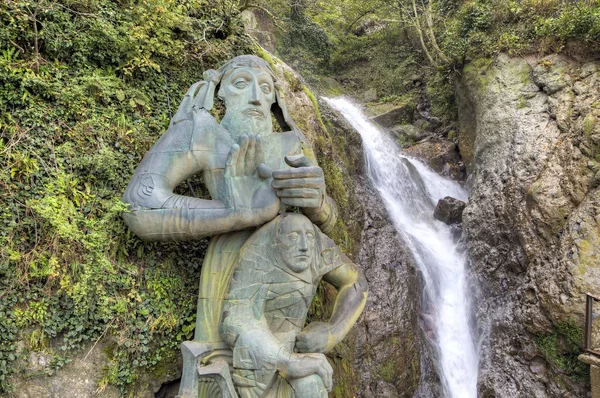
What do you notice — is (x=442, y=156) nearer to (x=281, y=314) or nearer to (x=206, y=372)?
(x=281, y=314)

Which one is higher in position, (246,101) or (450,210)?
(246,101)

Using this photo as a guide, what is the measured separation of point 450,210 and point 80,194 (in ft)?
30.5

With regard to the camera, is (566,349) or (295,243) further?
(566,349)

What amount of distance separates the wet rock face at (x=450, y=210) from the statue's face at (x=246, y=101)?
8334 mm

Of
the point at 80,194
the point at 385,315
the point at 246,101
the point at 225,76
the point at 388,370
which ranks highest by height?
the point at 225,76

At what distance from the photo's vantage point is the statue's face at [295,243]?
3.18 m

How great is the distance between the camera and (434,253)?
382 inches

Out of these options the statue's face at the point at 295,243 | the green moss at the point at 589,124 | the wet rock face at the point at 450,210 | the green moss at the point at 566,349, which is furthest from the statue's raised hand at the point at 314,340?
the wet rock face at the point at 450,210

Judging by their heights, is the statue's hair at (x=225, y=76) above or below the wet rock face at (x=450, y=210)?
above

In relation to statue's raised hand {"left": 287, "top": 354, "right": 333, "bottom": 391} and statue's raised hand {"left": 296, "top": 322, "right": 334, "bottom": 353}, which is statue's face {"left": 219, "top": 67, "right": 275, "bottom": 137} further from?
statue's raised hand {"left": 287, "top": 354, "right": 333, "bottom": 391}

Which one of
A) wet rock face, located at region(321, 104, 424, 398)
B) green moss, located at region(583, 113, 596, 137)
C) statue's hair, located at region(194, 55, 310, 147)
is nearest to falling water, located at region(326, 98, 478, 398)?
wet rock face, located at region(321, 104, 424, 398)

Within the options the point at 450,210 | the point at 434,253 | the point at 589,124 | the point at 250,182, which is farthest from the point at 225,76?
the point at 450,210

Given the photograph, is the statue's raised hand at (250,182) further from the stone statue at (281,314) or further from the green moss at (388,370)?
the green moss at (388,370)

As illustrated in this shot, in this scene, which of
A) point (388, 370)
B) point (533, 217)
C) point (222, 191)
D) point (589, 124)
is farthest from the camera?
point (533, 217)
